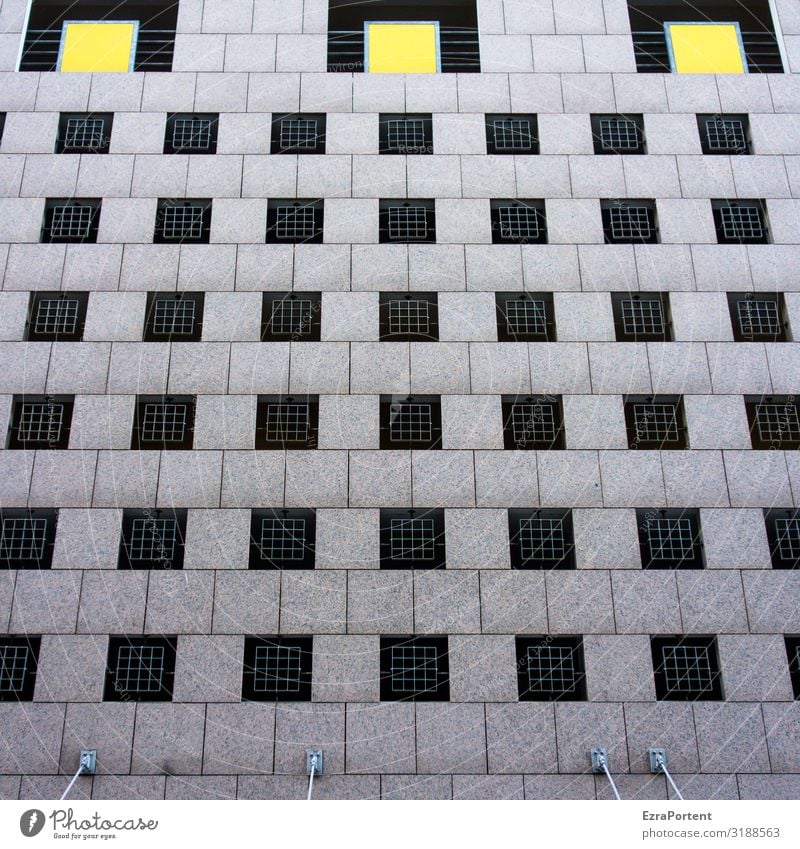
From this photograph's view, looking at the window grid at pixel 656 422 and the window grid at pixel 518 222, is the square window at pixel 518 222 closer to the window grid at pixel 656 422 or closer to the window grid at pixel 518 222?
the window grid at pixel 518 222

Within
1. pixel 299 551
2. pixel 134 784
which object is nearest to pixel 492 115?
pixel 299 551

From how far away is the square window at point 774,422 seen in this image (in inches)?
920

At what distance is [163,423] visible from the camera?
2306cm

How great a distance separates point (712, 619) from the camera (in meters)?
21.4

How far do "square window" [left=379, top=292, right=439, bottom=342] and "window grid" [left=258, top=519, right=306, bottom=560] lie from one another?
603 centimetres

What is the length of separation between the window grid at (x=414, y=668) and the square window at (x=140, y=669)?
5654 mm

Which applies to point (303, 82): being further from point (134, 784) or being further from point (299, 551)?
point (134, 784)

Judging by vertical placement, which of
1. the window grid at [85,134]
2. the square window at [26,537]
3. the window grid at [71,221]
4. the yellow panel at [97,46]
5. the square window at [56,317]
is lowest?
the square window at [26,537]

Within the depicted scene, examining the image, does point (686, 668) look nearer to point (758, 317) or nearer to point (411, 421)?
point (411, 421)

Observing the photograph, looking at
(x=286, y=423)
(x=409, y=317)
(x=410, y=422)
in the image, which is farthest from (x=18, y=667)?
(x=409, y=317)

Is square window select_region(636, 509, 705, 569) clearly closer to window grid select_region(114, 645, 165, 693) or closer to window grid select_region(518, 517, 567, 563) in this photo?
window grid select_region(518, 517, 567, 563)

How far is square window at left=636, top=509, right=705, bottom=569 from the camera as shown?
2216 centimetres

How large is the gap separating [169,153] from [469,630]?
690 inches

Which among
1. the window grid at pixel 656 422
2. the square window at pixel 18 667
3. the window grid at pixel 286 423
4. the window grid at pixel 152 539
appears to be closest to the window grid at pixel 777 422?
the window grid at pixel 656 422
